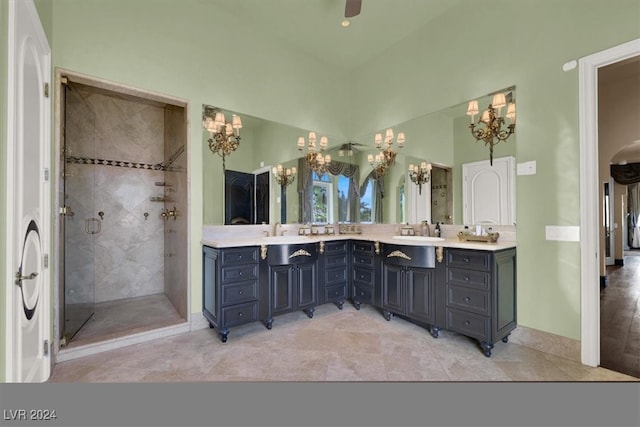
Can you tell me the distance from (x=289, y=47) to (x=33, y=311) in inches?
150

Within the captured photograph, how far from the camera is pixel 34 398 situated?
104 centimetres

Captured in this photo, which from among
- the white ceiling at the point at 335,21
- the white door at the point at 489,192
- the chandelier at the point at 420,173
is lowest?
the white door at the point at 489,192

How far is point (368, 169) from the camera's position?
413cm

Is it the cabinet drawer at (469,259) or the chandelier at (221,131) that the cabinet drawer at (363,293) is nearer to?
the cabinet drawer at (469,259)

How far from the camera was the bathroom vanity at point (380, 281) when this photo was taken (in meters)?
2.41

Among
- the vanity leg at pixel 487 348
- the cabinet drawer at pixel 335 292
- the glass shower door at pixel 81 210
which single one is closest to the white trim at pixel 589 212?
the vanity leg at pixel 487 348

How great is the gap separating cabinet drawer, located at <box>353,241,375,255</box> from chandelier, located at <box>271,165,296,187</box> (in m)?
1.21

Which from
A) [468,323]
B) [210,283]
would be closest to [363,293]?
[468,323]

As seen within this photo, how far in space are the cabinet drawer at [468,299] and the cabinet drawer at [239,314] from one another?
1.89 meters

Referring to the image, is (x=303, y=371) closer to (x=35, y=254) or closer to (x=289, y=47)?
(x=35, y=254)

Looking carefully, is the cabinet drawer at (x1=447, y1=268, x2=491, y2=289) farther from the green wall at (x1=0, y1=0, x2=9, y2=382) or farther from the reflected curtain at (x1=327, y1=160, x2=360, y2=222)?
the green wall at (x1=0, y1=0, x2=9, y2=382)

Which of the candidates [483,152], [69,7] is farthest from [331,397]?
[69,7]

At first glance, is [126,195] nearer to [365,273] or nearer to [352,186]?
[352,186]

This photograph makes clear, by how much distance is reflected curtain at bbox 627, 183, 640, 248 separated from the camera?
364 inches
